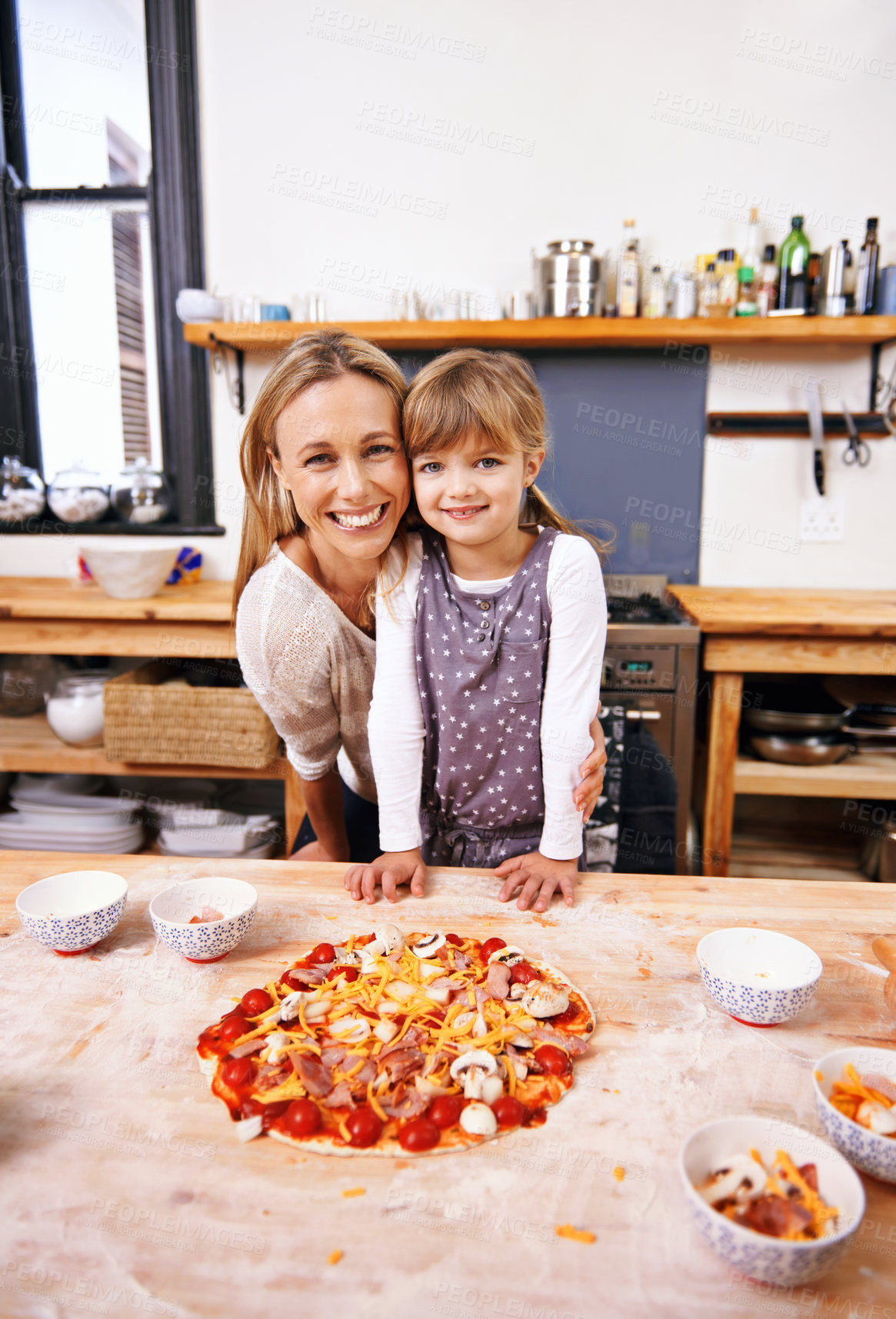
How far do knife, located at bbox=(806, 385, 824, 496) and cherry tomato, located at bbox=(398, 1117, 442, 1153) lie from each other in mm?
2601

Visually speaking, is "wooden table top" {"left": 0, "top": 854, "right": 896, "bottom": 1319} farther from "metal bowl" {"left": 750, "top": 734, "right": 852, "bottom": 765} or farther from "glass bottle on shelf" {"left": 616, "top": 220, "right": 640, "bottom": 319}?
"glass bottle on shelf" {"left": 616, "top": 220, "right": 640, "bottom": 319}

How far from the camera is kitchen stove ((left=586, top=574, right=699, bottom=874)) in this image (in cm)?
181

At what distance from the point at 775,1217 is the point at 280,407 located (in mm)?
1179

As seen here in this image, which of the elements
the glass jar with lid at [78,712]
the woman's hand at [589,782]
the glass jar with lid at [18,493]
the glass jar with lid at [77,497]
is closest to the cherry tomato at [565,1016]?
the woman's hand at [589,782]

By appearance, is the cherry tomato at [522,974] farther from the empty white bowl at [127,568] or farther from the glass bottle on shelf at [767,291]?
the glass bottle on shelf at [767,291]

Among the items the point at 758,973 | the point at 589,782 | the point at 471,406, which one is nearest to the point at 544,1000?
the point at 758,973

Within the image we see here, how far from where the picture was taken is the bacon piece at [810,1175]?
61 cm

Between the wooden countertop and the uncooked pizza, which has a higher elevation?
the wooden countertop

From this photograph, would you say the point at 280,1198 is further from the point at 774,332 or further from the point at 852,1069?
the point at 774,332

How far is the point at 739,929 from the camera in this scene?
3.08ft

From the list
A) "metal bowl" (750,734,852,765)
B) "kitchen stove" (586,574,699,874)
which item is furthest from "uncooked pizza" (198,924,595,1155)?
"metal bowl" (750,734,852,765)

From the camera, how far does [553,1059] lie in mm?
780

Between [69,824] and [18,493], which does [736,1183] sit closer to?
[69,824]

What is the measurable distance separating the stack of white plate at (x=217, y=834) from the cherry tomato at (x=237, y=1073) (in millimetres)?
1850
